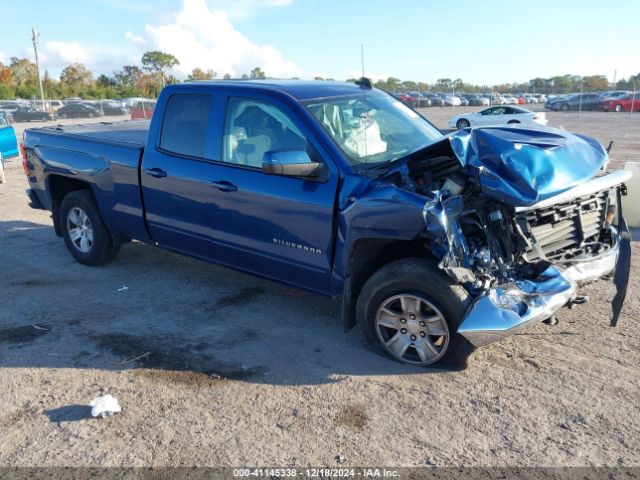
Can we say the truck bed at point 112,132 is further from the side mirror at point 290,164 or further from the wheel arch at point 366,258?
the wheel arch at point 366,258

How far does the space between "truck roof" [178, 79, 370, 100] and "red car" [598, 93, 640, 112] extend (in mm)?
41946

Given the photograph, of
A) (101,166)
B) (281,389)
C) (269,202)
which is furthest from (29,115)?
(281,389)

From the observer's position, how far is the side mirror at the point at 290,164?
404 centimetres

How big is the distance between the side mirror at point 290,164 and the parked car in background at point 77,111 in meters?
39.9

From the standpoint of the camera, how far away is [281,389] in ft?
12.4

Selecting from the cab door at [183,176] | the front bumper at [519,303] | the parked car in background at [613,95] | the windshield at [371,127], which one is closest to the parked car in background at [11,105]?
the cab door at [183,176]

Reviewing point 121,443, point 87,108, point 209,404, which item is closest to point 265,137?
point 209,404

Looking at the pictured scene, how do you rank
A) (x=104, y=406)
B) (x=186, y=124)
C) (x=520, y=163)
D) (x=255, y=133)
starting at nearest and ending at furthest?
(x=104, y=406) < (x=520, y=163) < (x=255, y=133) < (x=186, y=124)

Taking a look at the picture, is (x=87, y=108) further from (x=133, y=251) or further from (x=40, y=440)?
(x=40, y=440)

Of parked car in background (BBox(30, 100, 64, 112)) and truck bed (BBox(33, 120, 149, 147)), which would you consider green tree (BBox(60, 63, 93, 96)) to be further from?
truck bed (BBox(33, 120, 149, 147))

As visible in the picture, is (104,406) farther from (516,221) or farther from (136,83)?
(136,83)

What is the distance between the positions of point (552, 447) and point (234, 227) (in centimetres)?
277

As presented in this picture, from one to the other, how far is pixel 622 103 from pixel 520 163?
145 feet

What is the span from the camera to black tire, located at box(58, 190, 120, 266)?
608 centimetres
